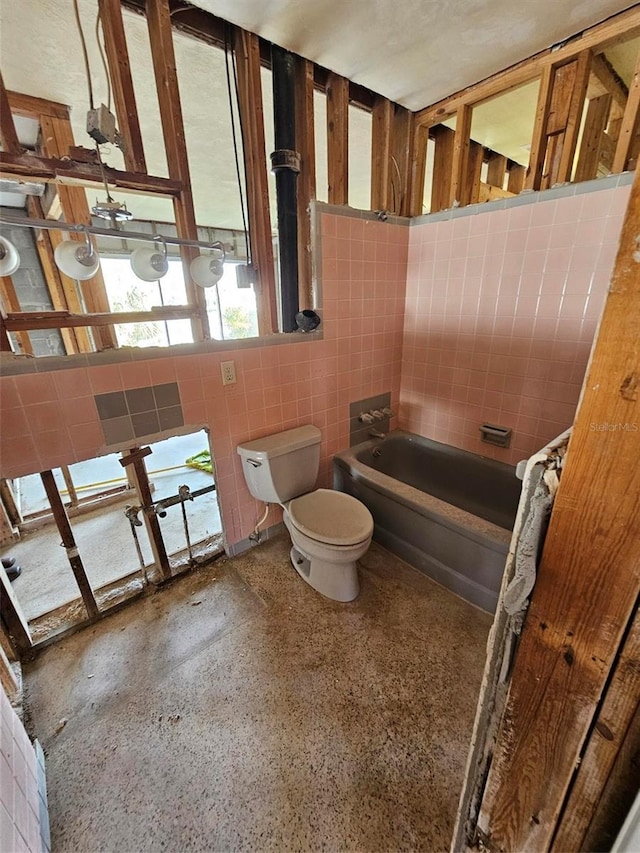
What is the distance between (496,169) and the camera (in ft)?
9.39

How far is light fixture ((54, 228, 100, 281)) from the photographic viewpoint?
1317 mm

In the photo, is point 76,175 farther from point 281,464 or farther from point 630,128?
point 630,128

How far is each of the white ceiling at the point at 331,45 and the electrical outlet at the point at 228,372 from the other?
3.03 ft

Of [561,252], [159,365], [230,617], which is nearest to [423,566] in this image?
[230,617]

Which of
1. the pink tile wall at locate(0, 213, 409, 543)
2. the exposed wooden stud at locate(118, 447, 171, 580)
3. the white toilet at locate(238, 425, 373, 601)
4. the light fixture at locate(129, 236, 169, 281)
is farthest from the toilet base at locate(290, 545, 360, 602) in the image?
the light fixture at locate(129, 236, 169, 281)

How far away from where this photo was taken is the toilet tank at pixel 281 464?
1.81 metres

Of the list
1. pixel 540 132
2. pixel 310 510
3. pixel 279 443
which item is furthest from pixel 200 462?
pixel 540 132

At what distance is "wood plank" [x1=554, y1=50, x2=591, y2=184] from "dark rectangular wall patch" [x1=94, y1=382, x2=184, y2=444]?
218 cm

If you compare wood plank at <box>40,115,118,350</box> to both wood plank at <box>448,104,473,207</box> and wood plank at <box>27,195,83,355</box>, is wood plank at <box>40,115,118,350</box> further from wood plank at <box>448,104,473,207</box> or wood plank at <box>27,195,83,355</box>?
wood plank at <box>448,104,473,207</box>

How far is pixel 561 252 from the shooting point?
177 cm

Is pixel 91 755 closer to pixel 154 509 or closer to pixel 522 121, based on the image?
pixel 154 509

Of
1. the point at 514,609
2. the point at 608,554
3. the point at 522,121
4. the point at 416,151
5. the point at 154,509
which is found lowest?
the point at 154,509

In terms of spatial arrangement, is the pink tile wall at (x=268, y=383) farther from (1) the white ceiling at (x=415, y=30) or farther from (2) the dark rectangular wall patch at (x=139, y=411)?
(1) the white ceiling at (x=415, y=30)

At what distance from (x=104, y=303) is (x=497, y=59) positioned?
2.47 meters
